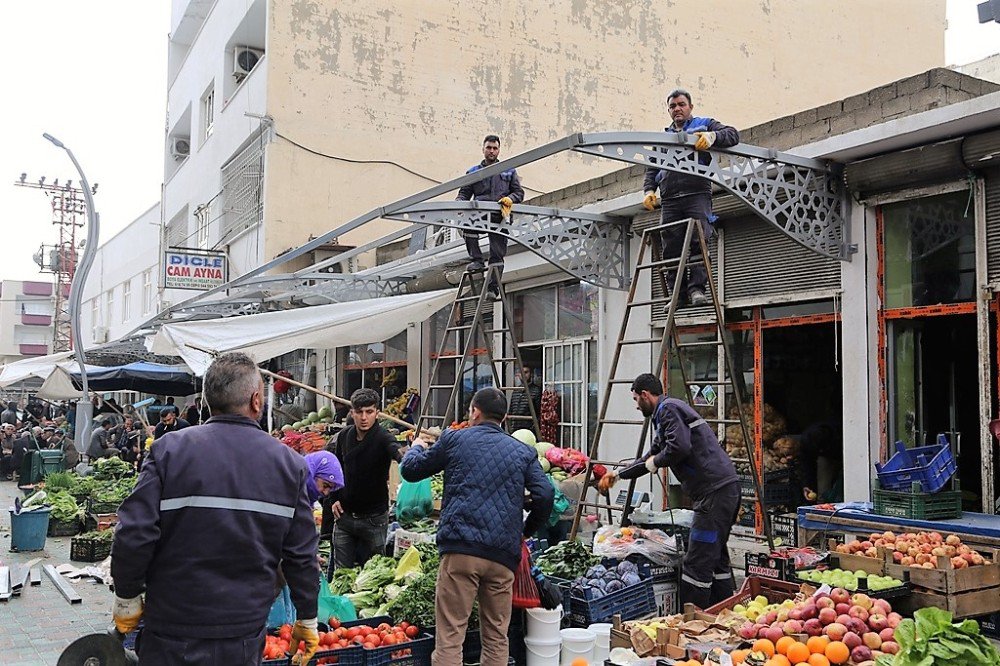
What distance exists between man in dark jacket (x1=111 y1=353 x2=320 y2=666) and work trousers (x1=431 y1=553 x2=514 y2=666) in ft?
5.56

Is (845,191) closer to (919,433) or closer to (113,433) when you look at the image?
(919,433)

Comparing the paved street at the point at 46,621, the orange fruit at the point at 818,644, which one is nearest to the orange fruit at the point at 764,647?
the orange fruit at the point at 818,644

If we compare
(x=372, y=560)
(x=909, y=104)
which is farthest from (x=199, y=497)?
(x=909, y=104)

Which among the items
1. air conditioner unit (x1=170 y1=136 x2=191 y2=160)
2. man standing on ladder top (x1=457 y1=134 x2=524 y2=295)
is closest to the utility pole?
air conditioner unit (x1=170 y1=136 x2=191 y2=160)

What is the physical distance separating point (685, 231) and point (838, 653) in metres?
4.41

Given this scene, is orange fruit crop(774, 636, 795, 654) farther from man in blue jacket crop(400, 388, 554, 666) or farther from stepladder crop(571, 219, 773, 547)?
stepladder crop(571, 219, 773, 547)

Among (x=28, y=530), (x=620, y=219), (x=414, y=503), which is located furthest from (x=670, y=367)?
(x=28, y=530)

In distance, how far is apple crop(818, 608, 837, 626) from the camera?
17.0 ft

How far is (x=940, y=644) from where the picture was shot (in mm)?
4211

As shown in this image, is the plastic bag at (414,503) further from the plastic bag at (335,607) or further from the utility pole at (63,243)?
the utility pole at (63,243)

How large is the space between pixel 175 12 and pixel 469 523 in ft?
94.1

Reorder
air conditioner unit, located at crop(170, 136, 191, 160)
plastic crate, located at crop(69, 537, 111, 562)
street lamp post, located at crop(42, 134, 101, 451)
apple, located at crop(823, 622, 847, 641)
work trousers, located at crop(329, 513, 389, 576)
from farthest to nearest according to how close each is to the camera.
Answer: air conditioner unit, located at crop(170, 136, 191, 160) → street lamp post, located at crop(42, 134, 101, 451) → plastic crate, located at crop(69, 537, 111, 562) → work trousers, located at crop(329, 513, 389, 576) → apple, located at crop(823, 622, 847, 641)

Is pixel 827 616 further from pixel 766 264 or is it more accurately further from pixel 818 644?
pixel 766 264

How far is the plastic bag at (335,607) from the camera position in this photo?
605cm
